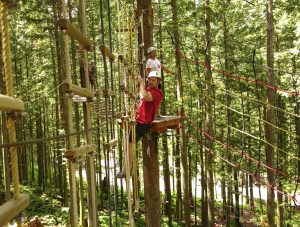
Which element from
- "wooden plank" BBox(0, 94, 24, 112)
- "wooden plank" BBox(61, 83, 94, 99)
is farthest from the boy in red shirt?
"wooden plank" BBox(0, 94, 24, 112)

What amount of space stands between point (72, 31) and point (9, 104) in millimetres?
1401

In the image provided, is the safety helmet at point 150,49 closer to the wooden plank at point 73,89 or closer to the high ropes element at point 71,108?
the high ropes element at point 71,108

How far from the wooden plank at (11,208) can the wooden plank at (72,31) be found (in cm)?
140

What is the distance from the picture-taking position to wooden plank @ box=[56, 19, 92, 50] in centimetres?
278

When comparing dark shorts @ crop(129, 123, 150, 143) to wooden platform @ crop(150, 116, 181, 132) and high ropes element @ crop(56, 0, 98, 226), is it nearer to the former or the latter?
wooden platform @ crop(150, 116, 181, 132)

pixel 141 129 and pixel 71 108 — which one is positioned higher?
pixel 71 108

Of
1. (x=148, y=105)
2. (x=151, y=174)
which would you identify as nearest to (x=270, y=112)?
(x=151, y=174)

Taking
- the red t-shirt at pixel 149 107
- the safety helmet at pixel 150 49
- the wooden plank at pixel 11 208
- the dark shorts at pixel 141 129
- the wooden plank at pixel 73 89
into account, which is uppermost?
the safety helmet at pixel 150 49

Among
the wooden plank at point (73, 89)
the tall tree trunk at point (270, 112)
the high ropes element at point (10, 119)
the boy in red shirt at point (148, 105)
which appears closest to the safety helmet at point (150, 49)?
the boy in red shirt at point (148, 105)

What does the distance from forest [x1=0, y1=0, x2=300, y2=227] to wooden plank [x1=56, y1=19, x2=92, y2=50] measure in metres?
0.01

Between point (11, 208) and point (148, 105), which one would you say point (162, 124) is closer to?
point (148, 105)

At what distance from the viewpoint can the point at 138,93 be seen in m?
7.05

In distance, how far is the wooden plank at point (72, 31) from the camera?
2.78 m

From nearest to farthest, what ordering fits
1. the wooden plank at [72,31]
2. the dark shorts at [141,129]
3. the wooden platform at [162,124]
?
the wooden plank at [72,31]
the dark shorts at [141,129]
the wooden platform at [162,124]
